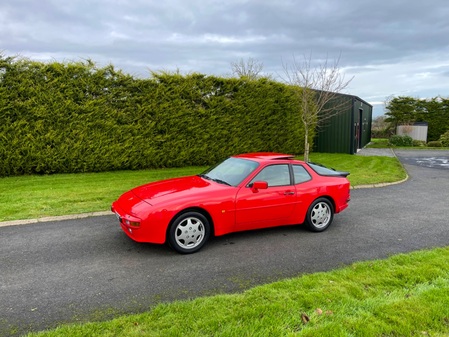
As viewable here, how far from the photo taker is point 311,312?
10.0 feet

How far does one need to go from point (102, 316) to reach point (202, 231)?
190 cm

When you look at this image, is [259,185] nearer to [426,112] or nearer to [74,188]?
[74,188]

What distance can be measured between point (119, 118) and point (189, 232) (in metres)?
8.03

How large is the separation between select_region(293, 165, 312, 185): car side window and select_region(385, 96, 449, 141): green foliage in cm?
3139

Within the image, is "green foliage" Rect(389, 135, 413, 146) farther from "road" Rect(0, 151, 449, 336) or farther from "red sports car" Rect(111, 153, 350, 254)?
"red sports car" Rect(111, 153, 350, 254)

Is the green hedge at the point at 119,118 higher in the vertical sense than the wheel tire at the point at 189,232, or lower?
higher

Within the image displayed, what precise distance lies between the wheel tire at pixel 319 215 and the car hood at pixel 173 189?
179 centimetres

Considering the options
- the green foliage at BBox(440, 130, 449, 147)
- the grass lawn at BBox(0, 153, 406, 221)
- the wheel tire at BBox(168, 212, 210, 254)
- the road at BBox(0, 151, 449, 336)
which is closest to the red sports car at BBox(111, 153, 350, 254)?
the wheel tire at BBox(168, 212, 210, 254)

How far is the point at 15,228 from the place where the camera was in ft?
19.0

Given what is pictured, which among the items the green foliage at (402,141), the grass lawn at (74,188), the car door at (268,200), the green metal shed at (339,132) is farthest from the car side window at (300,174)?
the green foliage at (402,141)

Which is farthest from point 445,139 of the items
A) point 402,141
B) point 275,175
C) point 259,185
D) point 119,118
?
point 259,185

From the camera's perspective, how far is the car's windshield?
5270mm

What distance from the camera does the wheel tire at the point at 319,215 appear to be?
5.67 meters

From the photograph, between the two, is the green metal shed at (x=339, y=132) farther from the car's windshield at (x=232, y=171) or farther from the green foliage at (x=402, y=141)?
the car's windshield at (x=232, y=171)
